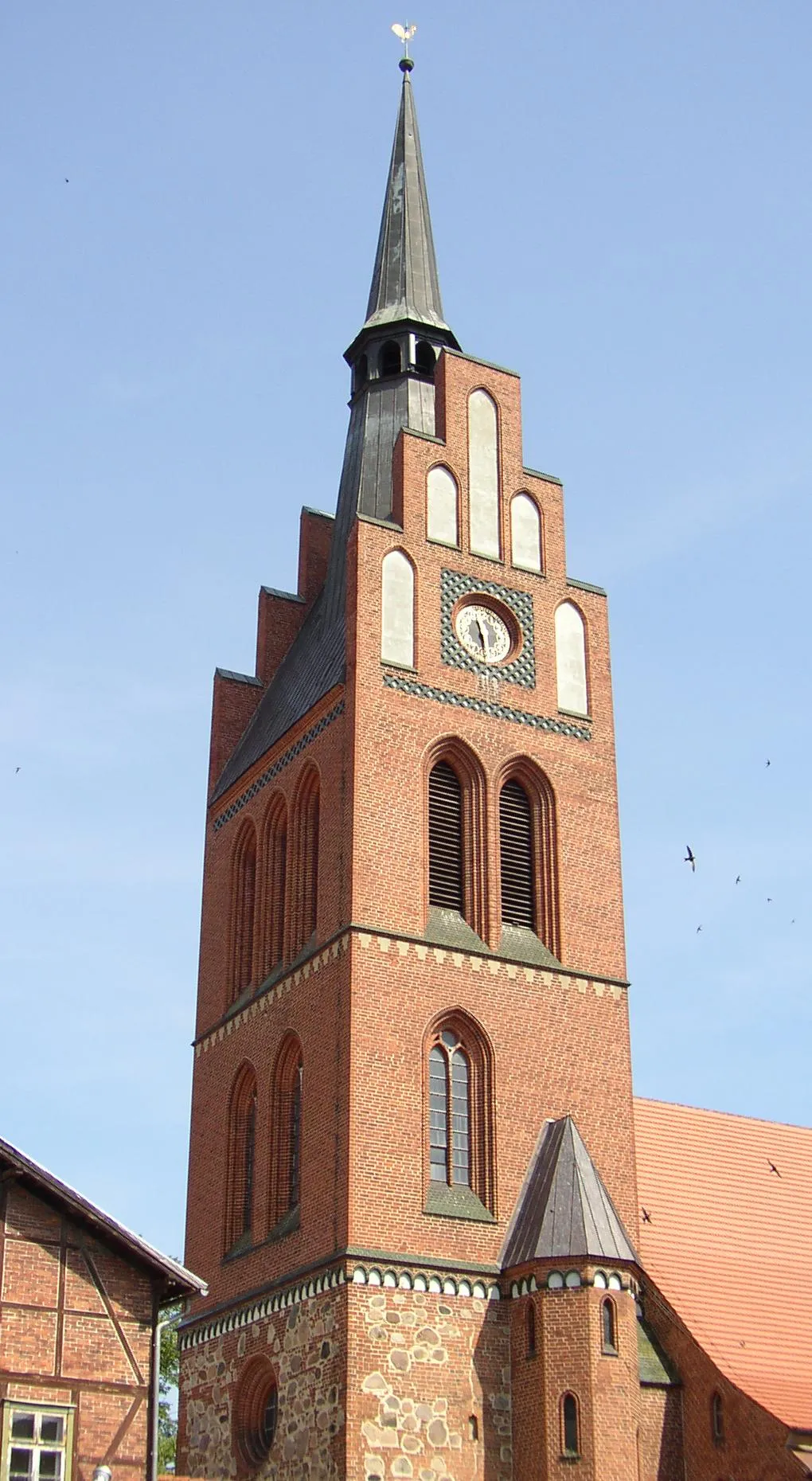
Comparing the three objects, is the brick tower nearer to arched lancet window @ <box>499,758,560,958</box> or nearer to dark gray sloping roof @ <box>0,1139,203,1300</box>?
arched lancet window @ <box>499,758,560,958</box>

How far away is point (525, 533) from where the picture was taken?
3444cm

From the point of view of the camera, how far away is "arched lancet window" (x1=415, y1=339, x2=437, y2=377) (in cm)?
3681

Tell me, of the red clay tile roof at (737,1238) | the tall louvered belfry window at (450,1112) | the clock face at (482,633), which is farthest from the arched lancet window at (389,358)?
the red clay tile roof at (737,1238)

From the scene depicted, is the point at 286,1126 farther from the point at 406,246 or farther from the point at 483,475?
the point at 406,246

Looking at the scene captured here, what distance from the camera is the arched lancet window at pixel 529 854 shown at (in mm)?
31266

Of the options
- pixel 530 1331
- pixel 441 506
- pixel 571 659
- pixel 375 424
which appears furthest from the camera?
pixel 375 424

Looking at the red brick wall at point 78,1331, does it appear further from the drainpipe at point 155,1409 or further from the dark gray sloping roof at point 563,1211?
the dark gray sloping roof at point 563,1211

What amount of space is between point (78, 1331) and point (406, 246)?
73.4 ft

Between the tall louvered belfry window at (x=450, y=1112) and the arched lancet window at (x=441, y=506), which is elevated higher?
the arched lancet window at (x=441, y=506)

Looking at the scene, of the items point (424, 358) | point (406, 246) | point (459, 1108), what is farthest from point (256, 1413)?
point (406, 246)

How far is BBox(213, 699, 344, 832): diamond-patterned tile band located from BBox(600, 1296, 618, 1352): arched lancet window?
9550 millimetres

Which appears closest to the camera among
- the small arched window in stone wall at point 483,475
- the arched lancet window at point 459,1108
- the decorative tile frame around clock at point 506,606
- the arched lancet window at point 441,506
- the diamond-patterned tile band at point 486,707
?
the arched lancet window at point 459,1108

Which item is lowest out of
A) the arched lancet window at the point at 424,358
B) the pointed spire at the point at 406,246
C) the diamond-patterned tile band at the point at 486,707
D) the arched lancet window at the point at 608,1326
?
the arched lancet window at the point at 608,1326

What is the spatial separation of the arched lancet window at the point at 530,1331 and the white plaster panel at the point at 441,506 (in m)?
12.1
